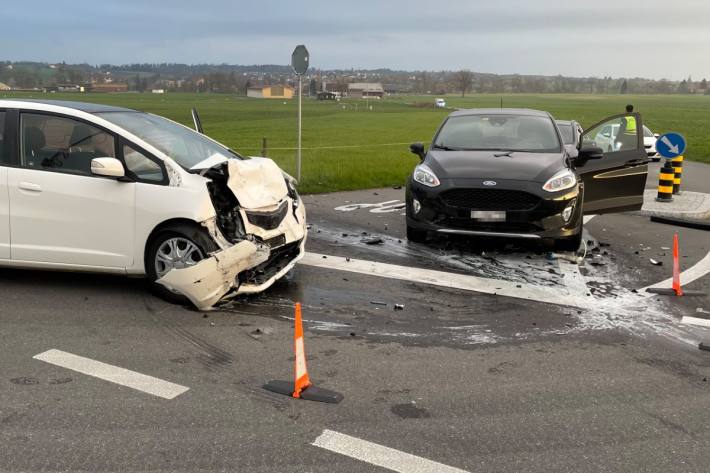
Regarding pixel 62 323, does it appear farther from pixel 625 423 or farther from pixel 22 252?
pixel 625 423

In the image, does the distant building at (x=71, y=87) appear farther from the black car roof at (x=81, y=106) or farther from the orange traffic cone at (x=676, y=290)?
the orange traffic cone at (x=676, y=290)

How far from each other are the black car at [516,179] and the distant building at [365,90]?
16096 centimetres

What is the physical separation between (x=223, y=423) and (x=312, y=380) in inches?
32.9

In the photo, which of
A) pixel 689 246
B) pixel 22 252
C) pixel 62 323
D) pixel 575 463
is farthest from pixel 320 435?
pixel 689 246

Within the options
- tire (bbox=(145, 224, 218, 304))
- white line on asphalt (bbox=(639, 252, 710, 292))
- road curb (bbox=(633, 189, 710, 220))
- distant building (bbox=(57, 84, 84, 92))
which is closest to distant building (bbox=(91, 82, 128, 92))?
distant building (bbox=(57, 84, 84, 92))

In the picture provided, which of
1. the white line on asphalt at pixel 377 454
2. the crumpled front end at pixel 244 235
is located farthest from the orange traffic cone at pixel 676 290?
the white line on asphalt at pixel 377 454

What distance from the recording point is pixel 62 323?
5.61 m

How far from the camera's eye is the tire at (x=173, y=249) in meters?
5.97

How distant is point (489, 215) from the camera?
806 cm

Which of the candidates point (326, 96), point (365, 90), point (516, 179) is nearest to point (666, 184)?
point (516, 179)

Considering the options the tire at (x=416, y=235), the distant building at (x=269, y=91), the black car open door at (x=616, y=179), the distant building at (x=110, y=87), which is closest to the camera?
the tire at (x=416, y=235)

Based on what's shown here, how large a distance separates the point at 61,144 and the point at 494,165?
4992mm

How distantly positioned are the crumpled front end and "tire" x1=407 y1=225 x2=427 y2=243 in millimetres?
2395

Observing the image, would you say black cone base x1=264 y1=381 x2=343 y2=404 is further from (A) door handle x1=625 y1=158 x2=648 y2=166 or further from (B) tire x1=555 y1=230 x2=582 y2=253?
(A) door handle x1=625 y1=158 x2=648 y2=166
